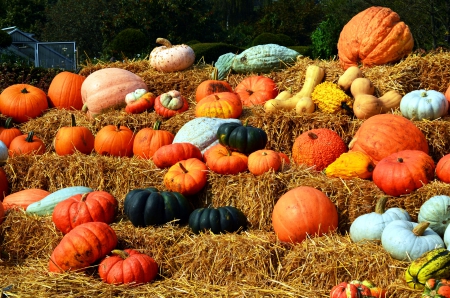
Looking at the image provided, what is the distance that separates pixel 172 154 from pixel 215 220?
41.5 inches

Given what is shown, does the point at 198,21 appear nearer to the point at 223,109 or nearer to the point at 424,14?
the point at 424,14

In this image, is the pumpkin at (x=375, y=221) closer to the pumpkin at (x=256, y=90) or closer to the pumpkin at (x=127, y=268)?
the pumpkin at (x=127, y=268)

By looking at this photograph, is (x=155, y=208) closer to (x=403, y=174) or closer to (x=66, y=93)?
(x=403, y=174)

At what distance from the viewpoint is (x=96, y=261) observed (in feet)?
14.6

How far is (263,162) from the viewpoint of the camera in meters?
5.14

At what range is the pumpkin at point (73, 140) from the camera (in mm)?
6367

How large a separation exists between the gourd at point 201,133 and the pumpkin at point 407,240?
7.61 feet

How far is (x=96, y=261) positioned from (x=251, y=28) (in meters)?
23.8

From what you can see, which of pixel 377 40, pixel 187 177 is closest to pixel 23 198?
pixel 187 177

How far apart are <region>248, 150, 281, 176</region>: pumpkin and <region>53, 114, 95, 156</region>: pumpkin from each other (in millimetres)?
2074

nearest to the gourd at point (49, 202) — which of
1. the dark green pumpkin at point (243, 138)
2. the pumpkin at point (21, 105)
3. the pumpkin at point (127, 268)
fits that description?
the pumpkin at point (127, 268)

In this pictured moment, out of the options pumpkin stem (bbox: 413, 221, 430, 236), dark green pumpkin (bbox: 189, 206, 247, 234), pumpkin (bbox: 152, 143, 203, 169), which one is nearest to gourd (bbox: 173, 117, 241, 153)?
pumpkin (bbox: 152, 143, 203, 169)

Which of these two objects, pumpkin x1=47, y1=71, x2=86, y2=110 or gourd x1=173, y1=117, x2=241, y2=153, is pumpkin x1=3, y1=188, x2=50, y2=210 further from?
pumpkin x1=47, y1=71, x2=86, y2=110

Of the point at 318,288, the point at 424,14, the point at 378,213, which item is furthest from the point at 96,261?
the point at 424,14
